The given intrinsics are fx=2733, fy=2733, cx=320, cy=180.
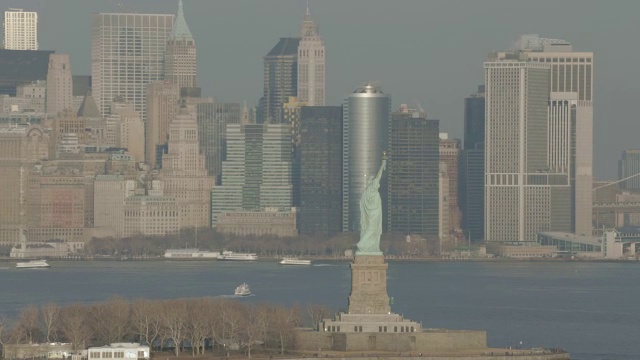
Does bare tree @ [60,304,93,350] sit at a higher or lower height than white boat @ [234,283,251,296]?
lower

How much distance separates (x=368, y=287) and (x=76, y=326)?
9771mm

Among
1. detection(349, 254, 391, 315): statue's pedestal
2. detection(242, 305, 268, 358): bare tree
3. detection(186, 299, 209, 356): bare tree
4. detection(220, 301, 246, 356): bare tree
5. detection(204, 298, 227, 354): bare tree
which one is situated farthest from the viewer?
detection(349, 254, 391, 315): statue's pedestal

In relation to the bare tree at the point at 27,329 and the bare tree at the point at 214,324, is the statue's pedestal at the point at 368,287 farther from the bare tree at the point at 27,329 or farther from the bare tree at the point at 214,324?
the bare tree at the point at 27,329

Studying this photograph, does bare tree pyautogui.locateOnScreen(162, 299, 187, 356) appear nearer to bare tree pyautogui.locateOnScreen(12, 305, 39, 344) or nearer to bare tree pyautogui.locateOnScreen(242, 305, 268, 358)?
bare tree pyautogui.locateOnScreen(242, 305, 268, 358)

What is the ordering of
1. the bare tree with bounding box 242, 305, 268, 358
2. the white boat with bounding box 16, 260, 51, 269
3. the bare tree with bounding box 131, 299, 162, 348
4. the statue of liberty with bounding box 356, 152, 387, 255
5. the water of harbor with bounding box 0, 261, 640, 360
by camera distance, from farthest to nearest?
the white boat with bounding box 16, 260, 51, 269 < the water of harbor with bounding box 0, 261, 640, 360 < the statue of liberty with bounding box 356, 152, 387, 255 < the bare tree with bounding box 131, 299, 162, 348 < the bare tree with bounding box 242, 305, 268, 358

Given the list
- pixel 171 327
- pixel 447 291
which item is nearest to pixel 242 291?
pixel 447 291

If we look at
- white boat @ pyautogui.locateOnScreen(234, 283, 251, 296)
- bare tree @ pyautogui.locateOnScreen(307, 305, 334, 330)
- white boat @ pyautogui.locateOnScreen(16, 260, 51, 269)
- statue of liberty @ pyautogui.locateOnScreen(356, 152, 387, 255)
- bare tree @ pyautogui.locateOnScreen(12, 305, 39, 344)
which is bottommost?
bare tree @ pyautogui.locateOnScreen(12, 305, 39, 344)

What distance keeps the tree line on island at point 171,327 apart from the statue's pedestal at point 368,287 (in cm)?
232

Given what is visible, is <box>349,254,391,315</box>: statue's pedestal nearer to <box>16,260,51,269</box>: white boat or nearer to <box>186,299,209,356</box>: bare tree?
<box>186,299,209,356</box>: bare tree

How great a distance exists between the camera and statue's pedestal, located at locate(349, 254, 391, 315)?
90.6 metres

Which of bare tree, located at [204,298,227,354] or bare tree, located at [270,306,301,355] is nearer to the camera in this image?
bare tree, located at [270,306,301,355]

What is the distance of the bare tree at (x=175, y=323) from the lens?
8889 cm

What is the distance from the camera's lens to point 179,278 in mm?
162750

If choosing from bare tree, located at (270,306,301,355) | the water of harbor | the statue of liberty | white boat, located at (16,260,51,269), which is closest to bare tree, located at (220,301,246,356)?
bare tree, located at (270,306,301,355)
